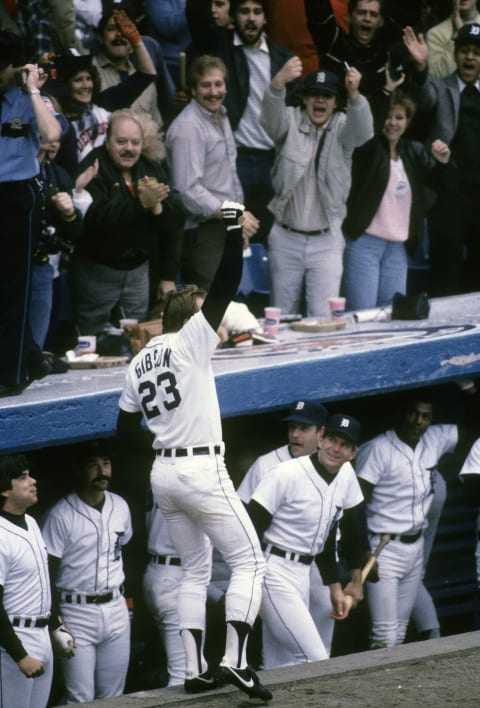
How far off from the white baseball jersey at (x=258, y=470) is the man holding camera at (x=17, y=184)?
166 centimetres

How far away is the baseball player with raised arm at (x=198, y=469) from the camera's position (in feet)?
20.1

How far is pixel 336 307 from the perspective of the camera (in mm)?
8898

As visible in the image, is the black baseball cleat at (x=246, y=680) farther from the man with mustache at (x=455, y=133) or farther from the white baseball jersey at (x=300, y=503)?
the man with mustache at (x=455, y=133)

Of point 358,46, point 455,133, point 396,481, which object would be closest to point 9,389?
point 396,481

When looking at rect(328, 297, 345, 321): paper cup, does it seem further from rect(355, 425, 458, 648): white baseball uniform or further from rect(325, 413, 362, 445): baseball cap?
rect(325, 413, 362, 445): baseball cap

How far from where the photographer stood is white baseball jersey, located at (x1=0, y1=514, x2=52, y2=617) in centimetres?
691

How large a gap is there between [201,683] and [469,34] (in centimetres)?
529

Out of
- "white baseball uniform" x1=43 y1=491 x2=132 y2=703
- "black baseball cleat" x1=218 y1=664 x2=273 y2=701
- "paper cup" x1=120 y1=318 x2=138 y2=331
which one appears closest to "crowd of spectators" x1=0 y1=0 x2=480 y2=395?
"paper cup" x1=120 y1=318 x2=138 y2=331

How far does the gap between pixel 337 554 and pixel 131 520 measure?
125 centimetres

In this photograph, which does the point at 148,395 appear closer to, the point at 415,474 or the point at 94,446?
Result: the point at 94,446

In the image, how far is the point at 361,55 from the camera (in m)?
9.80

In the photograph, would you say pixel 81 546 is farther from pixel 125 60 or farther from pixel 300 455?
pixel 125 60

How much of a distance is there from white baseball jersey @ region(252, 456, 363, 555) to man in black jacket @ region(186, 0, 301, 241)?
2.44 m

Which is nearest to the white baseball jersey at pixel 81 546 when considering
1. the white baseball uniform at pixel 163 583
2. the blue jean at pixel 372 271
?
the white baseball uniform at pixel 163 583
